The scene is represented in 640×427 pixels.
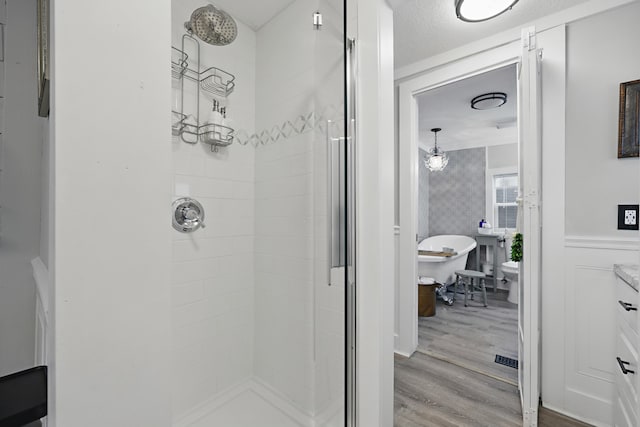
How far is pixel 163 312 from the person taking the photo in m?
0.49

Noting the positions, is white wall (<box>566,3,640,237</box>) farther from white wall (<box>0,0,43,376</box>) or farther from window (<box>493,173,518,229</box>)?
window (<box>493,173,518,229</box>)

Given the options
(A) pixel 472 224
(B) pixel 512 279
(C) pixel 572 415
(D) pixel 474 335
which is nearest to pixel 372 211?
(C) pixel 572 415

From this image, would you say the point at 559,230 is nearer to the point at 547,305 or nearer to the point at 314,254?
the point at 547,305

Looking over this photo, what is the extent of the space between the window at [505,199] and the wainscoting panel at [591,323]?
332cm

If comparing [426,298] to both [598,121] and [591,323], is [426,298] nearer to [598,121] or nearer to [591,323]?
[591,323]

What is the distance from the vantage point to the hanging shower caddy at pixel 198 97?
155 cm

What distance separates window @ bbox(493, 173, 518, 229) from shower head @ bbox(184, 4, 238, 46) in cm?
474

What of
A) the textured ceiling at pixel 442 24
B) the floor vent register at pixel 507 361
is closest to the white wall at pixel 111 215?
the textured ceiling at pixel 442 24

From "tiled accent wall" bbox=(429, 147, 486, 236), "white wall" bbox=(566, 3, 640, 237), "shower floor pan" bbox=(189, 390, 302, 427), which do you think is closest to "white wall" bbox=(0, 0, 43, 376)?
"shower floor pan" bbox=(189, 390, 302, 427)

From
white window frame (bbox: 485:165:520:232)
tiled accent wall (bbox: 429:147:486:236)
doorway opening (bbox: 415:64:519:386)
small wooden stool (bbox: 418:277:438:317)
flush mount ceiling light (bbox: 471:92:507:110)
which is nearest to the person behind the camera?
doorway opening (bbox: 415:64:519:386)

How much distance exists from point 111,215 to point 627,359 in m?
1.87

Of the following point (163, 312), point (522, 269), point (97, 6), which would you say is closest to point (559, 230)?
point (522, 269)

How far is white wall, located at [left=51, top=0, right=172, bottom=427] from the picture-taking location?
0.40m

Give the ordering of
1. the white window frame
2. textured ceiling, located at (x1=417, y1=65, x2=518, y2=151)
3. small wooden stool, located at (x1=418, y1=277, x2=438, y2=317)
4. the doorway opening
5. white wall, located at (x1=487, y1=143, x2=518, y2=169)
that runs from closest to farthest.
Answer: the doorway opening
textured ceiling, located at (x1=417, y1=65, x2=518, y2=151)
small wooden stool, located at (x1=418, y1=277, x2=438, y2=317)
white wall, located at (x1=487, y1=143, x2=518, y2=169)
the white window frame
